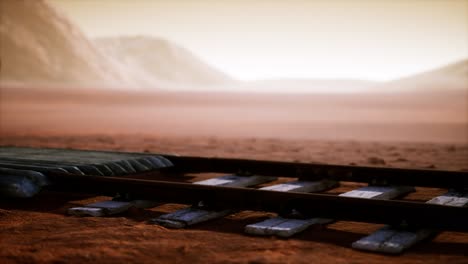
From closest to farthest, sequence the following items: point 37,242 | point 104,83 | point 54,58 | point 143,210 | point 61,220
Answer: point 37,242, point 61,220, point 143,210, point 54,58, point 104,83

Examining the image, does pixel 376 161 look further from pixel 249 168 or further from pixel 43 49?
pixel 43 49

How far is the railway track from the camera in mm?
4664

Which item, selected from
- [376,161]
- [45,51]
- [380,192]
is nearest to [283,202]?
[380,192]

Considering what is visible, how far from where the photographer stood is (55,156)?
823 centimetres

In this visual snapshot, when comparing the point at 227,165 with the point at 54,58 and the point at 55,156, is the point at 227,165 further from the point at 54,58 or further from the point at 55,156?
the point at 54,58

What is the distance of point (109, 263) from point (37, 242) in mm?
924

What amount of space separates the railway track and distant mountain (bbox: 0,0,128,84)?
416ft

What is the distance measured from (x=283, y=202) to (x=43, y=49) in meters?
143

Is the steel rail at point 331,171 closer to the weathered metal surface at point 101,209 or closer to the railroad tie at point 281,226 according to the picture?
the railroad tie at point 281,226

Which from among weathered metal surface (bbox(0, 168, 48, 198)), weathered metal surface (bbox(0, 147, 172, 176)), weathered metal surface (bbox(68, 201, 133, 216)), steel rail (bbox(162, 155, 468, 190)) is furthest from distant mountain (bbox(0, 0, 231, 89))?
weathered metal surface (bbox(68, 201, 133, 216))

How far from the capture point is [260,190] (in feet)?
17.3

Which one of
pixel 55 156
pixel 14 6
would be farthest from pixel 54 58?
pixel 55 156

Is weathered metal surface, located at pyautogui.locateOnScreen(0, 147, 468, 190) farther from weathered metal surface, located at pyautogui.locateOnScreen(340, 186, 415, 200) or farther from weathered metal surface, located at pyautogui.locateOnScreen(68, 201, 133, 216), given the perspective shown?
weathered metal surface, located at pyautogui.locateOnScreen(68, 201, 133, 216)

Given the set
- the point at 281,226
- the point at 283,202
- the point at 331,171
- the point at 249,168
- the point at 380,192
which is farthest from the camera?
the point at 249,168
